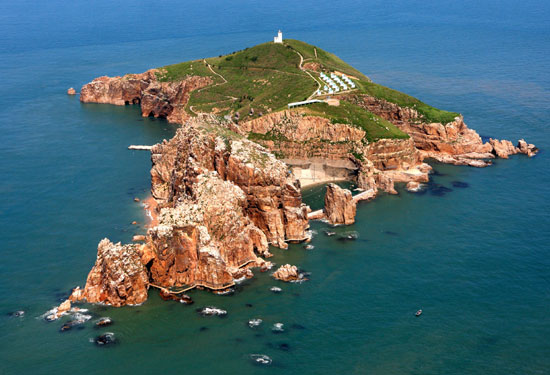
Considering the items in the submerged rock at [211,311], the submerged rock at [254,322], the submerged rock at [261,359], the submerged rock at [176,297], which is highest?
the submerged rock at [176,297]

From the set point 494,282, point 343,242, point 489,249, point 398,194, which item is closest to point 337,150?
point 398,194

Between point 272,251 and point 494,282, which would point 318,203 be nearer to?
point 272,251

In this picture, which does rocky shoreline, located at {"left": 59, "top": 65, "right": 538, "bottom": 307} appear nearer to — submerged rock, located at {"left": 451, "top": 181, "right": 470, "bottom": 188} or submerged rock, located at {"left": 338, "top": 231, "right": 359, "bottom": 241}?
submerged rock, located at {"left": 338, "top": 231, "right": 359, "bottom": 241}

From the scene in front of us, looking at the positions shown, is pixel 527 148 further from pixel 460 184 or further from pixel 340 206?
pixel 340 206

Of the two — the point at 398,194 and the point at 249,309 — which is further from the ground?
the point at 398,194

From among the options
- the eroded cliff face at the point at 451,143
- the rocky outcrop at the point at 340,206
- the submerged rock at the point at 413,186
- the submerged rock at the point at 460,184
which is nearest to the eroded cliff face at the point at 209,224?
the rocky outcrop at the point at 340,206

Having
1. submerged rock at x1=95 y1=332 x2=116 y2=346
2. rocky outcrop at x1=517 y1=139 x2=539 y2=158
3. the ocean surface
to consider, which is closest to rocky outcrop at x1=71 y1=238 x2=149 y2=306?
the ocean surface

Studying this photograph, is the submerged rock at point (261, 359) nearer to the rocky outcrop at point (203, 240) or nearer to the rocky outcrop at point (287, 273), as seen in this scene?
the rocky outcrop at point (203, 240)
